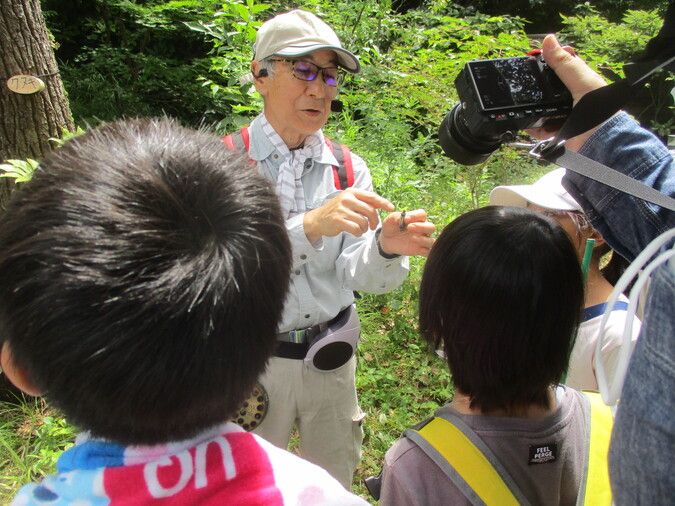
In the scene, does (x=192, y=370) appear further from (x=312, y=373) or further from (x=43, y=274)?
(x=312, y=373)

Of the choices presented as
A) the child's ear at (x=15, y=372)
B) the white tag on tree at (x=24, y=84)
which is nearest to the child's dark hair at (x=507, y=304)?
the child's ear at (x=15, y=372)

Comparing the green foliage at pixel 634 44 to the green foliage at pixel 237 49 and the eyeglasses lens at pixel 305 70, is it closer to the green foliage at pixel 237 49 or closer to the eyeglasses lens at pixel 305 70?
the green foliage at pixel 237 49

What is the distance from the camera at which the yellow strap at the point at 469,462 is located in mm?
1011

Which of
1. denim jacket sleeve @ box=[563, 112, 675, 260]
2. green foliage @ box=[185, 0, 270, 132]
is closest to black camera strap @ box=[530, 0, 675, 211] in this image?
denim jacket sleeve @ box=[563, 112, 675, 260]

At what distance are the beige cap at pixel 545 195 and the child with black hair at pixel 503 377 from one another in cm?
55

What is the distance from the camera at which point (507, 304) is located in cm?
106

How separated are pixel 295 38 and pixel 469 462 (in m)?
1.47

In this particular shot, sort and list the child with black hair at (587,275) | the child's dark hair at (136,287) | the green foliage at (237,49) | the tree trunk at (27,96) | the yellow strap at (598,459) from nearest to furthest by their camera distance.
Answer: the child's dark hair at (136,287), the yellow strap at (598,459), the child with black hair at (587,275), the tree trunk at (27,96), the green foliage at (237,49)

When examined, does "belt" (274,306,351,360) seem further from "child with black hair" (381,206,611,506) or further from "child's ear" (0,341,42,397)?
"child's ear" (0,341,42,397)

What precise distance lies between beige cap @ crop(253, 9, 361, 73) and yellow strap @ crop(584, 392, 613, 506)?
1.39 metres

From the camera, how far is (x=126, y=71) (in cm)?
603

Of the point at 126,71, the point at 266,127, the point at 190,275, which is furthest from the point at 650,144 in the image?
the point at 126,71

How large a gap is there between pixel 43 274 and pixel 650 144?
3.64ft

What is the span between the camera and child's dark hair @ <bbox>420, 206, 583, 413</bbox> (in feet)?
3.49
